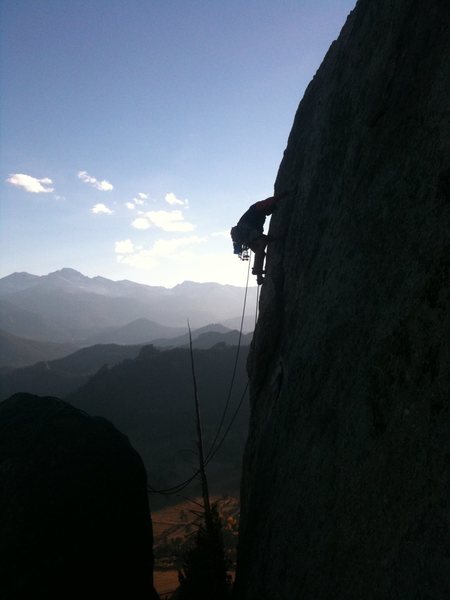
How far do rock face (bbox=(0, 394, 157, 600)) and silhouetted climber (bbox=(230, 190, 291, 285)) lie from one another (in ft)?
20.4

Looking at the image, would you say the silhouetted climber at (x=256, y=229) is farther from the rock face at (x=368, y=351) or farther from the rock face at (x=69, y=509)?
the rock face at (x=69, y=509)

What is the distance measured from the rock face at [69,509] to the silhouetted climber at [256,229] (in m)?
6.23

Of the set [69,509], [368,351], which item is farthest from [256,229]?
[69,509]

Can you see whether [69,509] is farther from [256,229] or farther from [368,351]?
[256,229]

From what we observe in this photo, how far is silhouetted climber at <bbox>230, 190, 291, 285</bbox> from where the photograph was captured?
10.9 m

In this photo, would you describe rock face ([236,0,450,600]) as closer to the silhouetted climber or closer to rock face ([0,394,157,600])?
the silhouetted climber

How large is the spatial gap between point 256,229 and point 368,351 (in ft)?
21.1

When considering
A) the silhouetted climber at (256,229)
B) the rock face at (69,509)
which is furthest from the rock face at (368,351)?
the rock face at (69,509)

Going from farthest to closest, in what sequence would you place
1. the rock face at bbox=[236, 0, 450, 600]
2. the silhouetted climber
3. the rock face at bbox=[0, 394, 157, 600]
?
the silhouetted climber → the rock face at bbox=[0, 394, 157, 600] → the rock face at bbox=[236, 0, 450, 600]

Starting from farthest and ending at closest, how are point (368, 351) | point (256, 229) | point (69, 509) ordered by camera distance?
point (256, 229) → point (69, 509) → point (368, 351)

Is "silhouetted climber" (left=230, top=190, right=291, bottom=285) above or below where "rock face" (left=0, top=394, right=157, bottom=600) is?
above

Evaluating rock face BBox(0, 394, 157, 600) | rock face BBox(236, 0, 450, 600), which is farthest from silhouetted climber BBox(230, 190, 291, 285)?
rock face BBox(0, 394, 157, 600)

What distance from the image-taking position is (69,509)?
8156 mm

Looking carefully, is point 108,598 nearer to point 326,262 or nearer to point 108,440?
point 108,440
